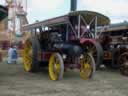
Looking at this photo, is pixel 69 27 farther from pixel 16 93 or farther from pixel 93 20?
pixel 16 93

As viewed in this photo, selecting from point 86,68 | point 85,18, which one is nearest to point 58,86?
point 86,68

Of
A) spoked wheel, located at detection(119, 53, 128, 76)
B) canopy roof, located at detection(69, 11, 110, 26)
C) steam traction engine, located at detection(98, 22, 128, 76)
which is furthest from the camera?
steam traction engine, located at detection(98, 22, 128, 76)

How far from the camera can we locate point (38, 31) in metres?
15.0

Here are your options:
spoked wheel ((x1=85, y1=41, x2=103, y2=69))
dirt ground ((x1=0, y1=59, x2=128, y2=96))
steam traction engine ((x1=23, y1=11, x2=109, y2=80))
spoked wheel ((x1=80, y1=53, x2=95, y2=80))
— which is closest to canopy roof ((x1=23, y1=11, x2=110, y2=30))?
steam traction engine ((x1=23, y1=11, x2=109, y2=80))

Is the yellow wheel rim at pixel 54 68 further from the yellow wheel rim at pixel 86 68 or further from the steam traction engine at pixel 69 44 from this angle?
the yellow wheel rim at pixel 86 68

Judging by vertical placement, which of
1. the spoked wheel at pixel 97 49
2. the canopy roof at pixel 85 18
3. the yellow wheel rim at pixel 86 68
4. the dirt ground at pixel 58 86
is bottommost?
the dirt ground at pixel 58 86

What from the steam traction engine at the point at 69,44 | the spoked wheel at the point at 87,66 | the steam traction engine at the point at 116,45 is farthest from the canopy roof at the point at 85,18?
the steam traction engine at the point at 116,45

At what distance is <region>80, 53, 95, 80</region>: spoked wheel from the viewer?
12.4 metres

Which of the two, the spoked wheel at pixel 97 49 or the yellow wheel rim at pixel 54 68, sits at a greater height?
the spoked wheel at pixel 97 49

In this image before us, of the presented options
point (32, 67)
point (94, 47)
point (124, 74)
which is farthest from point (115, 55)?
point (32, 67)

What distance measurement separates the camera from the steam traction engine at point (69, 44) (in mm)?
Result: 12469

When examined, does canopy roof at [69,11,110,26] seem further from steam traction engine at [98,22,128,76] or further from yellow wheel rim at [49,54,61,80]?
yellow wheel rim at [49,54,61,80]

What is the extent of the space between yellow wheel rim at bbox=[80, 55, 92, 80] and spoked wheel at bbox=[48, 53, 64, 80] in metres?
0.91

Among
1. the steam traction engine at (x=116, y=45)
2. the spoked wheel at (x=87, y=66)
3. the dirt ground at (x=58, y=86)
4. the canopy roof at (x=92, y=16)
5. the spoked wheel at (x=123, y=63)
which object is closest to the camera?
the dirt ground at (x=58, y=86)
